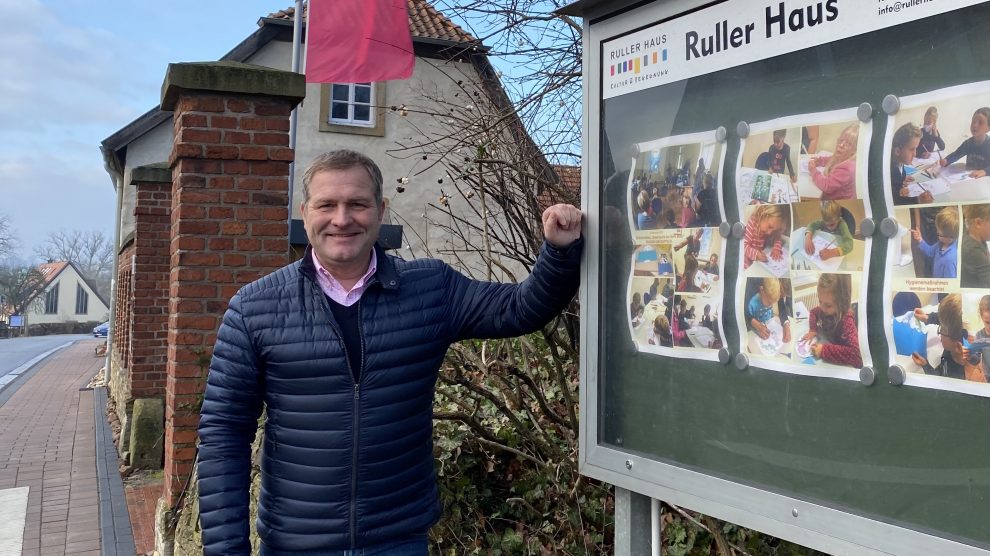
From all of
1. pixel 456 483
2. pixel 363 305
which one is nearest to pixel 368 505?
pixel 363 305

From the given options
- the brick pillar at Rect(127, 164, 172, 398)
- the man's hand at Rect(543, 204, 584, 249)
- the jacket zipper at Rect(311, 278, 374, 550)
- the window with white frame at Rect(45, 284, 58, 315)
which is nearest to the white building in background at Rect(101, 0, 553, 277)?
the brick pillar at Rect(127, 164, 172, 398)

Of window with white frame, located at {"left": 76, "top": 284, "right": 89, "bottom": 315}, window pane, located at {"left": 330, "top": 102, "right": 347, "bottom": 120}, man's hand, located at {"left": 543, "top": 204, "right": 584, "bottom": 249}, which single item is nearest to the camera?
man's hand, located at {"left": 543, "top": 204, "right": 584, "bottom": 249}

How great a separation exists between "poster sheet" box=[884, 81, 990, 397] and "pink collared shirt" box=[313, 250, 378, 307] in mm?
1435

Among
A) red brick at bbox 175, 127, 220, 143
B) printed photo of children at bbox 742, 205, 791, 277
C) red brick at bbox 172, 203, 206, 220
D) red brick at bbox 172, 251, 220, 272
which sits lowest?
printed photo of children at bbox 742, 205, 791, 277

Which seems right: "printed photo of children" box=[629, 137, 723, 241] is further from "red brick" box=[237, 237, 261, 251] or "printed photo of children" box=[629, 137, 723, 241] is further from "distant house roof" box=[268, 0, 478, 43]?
"red brick" box=[237, 237, 261, 251]

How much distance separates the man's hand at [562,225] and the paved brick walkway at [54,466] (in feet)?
15.9

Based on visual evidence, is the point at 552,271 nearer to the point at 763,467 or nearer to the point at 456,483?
the point at 763,467

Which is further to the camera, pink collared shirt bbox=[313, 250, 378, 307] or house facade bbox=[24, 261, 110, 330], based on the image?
house facade bbox=[24, 261, 110, 330]

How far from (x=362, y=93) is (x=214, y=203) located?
12403 millimetres

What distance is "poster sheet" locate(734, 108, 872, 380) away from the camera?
4.94 ft

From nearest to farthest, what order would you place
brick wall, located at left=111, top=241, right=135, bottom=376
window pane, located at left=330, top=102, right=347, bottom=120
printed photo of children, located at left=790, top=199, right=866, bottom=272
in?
printed photo of children, located at left=790, top=199, right=866, bottom=272 → brick wall, located at left=111, top=241, right=135, bottom=376 → window pane, located at left=330, top=102, right=347, bottom=120

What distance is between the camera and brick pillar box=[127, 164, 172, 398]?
29.1ft

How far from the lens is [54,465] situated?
8.39 metres

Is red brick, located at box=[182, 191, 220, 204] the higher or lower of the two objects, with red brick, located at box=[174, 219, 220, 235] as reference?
higher
